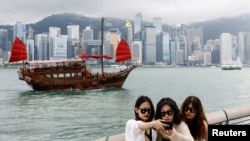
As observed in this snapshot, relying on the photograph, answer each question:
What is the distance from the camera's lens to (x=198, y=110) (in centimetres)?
259

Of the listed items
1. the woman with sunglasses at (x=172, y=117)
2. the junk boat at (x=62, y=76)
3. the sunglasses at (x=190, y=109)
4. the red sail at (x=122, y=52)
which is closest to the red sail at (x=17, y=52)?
the junk boat at (x=62, y=76)

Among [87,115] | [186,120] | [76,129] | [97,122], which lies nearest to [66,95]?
[87,115]

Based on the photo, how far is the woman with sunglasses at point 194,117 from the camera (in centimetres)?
253

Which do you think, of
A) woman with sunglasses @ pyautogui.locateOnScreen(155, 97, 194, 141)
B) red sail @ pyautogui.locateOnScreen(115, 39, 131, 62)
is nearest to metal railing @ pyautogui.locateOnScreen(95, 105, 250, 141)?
woman with sunglasses @ pyautogui.locateOnScreen(155, 97, 194, 141)

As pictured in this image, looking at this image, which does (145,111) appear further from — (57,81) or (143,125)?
(57,81)

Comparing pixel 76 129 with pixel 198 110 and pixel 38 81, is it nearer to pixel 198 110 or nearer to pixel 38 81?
pixel 198 110

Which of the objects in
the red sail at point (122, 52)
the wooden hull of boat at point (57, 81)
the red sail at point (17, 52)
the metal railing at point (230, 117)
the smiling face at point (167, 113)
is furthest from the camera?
the red sail at point (122, 52)

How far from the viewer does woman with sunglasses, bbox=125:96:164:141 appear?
227cm

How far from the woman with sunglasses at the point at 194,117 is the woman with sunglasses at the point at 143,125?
0.82 feet

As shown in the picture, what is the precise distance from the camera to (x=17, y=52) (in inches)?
1692

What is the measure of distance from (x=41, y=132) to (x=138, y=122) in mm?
12709

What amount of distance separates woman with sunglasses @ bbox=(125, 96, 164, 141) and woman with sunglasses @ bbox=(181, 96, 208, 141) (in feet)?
0.82

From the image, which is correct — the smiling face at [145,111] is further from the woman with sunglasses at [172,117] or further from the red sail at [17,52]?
the red sail at [17,52]

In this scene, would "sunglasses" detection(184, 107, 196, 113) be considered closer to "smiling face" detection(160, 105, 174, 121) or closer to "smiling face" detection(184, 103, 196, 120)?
"smiling face" detection(184, 103, 196, 120)
